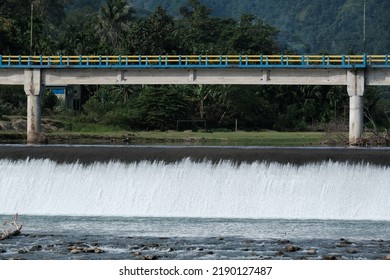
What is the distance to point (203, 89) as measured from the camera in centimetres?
11875

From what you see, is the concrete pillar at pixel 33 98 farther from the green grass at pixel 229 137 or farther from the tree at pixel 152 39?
the tree at pixel 152 39

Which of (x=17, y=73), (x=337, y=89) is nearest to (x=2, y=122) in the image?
(x=17, y=73)

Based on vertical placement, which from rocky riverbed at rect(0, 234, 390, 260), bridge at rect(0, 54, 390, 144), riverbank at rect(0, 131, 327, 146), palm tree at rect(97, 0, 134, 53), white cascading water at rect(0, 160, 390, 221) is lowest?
rocky riverbed at rect(0, 234, 390, 260)

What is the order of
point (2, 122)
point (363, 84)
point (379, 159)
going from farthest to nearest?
point (2, 122)
point (363, 84)
point (379, 159)

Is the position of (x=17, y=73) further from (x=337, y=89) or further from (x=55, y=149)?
(x=337, y=89)

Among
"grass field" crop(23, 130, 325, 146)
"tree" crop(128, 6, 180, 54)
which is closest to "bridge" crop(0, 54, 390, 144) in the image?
"grass field" crop(23, 130, 325, 146)

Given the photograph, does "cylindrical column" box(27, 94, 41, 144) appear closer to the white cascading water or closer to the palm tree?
the white cascading water

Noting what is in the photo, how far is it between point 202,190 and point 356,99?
28.4m

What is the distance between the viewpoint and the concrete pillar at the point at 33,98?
271ft

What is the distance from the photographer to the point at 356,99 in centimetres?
7831

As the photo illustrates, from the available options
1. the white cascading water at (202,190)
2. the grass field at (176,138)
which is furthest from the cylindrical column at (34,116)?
the white cascading water at (202,190)

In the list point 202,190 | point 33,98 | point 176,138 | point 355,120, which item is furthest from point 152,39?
point 202,190

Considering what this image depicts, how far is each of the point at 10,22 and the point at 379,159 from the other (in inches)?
3350

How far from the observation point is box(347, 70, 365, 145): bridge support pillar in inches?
3068
